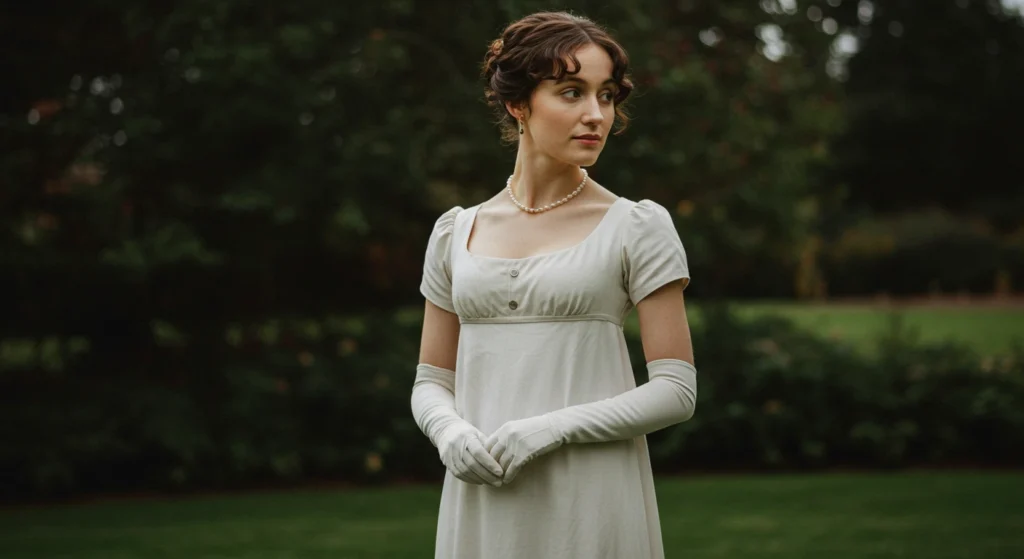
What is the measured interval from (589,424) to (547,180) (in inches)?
Result: 22.5

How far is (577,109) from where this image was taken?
7.98ft

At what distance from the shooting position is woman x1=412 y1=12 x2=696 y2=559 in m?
2.39

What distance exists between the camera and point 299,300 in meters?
9.88

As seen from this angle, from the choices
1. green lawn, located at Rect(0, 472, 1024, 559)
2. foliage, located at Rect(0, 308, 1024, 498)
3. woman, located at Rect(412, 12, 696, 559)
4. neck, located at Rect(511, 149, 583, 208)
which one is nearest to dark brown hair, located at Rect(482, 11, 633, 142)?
woman, located at Rect(412, 12, 696, 559)

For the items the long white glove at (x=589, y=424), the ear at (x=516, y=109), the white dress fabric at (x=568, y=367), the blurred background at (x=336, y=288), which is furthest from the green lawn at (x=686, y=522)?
the ear at (x=516, y=109)

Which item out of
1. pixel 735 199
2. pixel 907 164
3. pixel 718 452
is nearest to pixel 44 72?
pixel 735 199

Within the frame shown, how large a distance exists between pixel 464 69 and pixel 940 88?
35.9 m

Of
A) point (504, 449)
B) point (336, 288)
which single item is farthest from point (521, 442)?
point (336, 288)

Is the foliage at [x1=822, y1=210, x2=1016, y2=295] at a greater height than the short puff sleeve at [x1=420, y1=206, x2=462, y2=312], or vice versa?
the foliage at [x1=822, y1=210, x2=1016, y2=295]

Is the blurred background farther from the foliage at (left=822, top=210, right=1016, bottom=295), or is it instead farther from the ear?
the foliage at (left=822, top=210, right=1016, bottom=295)

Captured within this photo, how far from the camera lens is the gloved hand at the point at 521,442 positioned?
234cm

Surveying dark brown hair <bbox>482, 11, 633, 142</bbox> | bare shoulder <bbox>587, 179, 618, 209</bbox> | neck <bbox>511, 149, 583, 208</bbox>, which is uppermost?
dark brown hair <bbox>482, 11, 633, 142</bbox>

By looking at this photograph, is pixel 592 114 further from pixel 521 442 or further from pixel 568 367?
pixel 521 442

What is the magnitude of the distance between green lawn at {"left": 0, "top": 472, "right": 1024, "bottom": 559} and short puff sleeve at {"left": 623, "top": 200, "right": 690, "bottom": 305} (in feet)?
14.6
